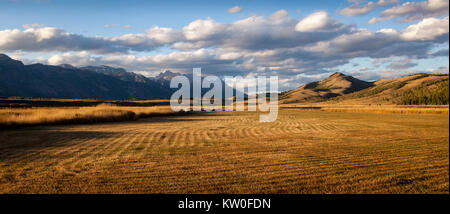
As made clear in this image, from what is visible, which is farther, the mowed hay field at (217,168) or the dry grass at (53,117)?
the dry grass at (53,117)

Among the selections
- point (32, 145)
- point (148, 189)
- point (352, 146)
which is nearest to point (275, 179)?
point (148, 189)

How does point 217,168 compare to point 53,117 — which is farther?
point 53,117

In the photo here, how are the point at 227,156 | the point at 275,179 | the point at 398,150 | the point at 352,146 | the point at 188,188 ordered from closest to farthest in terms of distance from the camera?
the point at 188,188, the point at 275,179, the point at 227,156, the point at 398,150, the point at 352,146

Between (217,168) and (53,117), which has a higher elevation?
(53,117)

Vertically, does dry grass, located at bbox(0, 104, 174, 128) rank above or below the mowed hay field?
above

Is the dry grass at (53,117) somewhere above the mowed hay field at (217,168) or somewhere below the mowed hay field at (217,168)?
above

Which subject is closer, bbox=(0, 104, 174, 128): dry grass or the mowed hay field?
the mowed hay field
